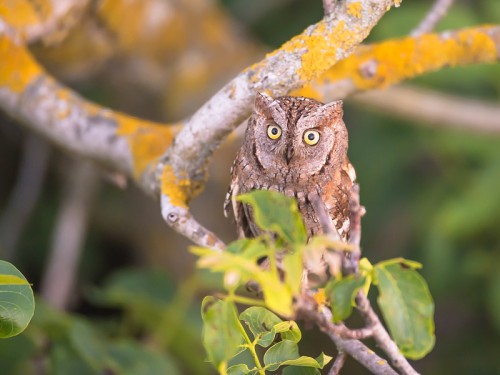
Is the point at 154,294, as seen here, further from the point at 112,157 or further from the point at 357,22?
the point at 357,22

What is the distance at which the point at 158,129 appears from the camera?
6.77ft

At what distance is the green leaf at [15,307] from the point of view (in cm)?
133

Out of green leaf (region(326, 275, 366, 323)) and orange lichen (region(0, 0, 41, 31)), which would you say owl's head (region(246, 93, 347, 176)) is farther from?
orange lichen (region(0, 0, 41, 31))

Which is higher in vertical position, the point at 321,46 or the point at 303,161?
the point at 321,46

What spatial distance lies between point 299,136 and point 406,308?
0.86m

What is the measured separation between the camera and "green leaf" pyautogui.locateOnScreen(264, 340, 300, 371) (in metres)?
1.31

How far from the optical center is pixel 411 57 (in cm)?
202

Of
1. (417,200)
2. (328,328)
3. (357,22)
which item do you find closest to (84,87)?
(417,200)

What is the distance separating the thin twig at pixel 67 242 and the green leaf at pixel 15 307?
1.97m

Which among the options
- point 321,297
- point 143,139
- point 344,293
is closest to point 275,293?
point 344,293

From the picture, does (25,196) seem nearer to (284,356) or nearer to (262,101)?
(262,101)

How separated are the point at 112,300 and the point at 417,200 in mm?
1505

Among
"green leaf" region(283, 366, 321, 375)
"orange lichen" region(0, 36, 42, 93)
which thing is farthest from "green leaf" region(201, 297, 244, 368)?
"orange lichen" region(0, 36, 42, 93)

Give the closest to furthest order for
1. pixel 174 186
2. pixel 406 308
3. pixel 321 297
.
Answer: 1. pixel 406 308
2. pixel 321 297
3. pixel 174 186
